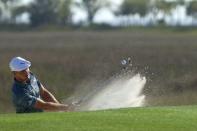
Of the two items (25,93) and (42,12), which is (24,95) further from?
(42,12)

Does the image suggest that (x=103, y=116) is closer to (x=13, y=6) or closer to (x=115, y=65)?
(x=115, y=65)

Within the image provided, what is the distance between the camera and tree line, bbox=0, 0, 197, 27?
133 meters

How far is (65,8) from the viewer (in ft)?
470

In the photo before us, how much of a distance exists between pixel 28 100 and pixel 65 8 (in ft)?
432

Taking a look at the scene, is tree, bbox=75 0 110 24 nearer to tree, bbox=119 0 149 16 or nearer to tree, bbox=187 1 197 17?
tree, bbox=119 0 149 16

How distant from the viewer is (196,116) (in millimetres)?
11578

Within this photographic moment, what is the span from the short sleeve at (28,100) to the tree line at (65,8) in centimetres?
11592

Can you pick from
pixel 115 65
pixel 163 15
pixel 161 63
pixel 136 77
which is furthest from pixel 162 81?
pixel 163 15

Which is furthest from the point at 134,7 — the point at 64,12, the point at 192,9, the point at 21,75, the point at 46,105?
the point at 46,105

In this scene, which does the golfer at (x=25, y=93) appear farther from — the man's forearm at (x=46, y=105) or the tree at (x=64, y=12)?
the tree at (x=64, y=12)

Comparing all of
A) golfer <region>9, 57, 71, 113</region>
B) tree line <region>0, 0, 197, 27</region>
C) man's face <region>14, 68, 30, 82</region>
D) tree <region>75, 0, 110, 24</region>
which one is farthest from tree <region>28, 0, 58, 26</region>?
man's face <region>14, 68, 30, 82</region>

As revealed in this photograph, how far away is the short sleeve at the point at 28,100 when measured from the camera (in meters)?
12.1

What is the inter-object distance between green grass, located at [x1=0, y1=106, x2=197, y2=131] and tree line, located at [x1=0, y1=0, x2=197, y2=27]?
116511 mm

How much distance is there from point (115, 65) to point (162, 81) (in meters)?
5.97
